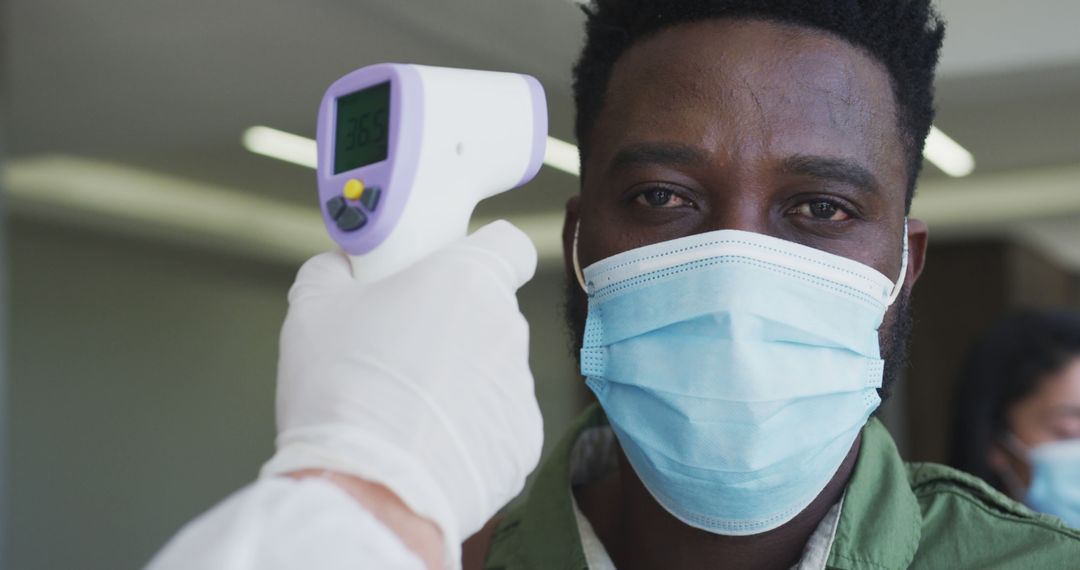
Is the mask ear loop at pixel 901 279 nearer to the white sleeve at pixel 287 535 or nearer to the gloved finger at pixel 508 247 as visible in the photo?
the gloved finger at pixel 508 247

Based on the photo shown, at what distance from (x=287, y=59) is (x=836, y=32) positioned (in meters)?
3.15

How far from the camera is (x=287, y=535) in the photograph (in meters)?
0.68

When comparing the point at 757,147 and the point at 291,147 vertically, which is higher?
the point at 291,147

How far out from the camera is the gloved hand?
2.39 ft

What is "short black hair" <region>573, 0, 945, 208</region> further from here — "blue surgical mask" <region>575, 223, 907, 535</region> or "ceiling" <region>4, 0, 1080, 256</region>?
"ceiling" <region>4, 0, 1080, 256</region>

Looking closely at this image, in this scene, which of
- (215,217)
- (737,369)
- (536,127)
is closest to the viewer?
(536,127)

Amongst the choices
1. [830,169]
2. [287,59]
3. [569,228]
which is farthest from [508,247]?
[287,59]

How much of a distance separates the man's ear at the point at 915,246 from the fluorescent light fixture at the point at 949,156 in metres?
4.22

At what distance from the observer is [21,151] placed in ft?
17.9

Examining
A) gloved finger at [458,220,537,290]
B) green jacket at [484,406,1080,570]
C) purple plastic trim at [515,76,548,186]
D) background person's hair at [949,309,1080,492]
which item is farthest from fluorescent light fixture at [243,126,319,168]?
gloved finger at [458,220,537,290]

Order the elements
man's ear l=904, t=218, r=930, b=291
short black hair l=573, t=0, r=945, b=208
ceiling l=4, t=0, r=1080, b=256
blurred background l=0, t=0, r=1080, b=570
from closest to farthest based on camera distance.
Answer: short black hair l=573, t=0, r=945, b=208
man's ear l=904, t=218, r=930, b=291
ceiling l=4, t=0, r=1080, b=256
blurred background l=0, t=0, r=1080, b=570

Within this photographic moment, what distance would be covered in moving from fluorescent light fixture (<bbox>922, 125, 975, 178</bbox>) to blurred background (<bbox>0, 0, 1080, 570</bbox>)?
7 centimetres

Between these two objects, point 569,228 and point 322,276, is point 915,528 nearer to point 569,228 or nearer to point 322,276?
point 569,228

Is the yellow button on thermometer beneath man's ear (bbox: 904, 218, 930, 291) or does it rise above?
beneath
